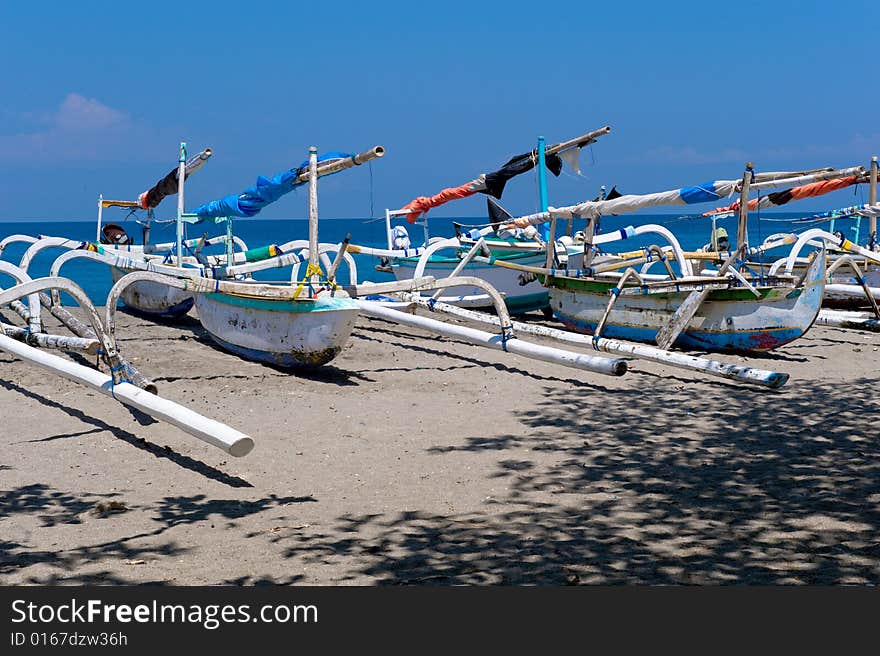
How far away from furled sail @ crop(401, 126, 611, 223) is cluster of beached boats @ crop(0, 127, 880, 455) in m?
0.10

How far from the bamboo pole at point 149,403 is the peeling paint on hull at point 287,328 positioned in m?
2.40

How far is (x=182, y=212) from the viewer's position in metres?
13.2

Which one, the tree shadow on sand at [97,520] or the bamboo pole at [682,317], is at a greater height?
the bamboo pole at [682,317]

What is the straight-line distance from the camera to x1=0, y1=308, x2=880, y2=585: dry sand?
4535 millimetres

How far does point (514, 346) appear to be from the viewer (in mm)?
10484

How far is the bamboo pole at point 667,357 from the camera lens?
907 centimetres

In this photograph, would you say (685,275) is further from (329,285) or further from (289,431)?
(289,431)

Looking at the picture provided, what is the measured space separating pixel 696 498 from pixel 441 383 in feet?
14.9

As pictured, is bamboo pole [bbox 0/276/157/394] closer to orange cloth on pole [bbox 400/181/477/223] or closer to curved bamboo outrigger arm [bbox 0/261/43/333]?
curved bamboo outrigger arm [bbox 0/261/43/333]

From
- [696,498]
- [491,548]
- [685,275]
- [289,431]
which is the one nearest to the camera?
[491,548]

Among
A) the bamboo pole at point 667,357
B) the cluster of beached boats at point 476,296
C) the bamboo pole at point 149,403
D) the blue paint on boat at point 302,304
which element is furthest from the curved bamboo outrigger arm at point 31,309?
the bamboo pole at point 667,357

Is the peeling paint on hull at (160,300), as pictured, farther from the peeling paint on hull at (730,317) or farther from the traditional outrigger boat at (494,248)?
the peeling paint on hull at (730,317)

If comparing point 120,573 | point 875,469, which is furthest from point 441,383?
point 120,573

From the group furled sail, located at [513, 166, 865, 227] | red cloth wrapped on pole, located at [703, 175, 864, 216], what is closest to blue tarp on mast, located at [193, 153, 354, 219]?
furled sail, located at [513, 166, 865, 227]
